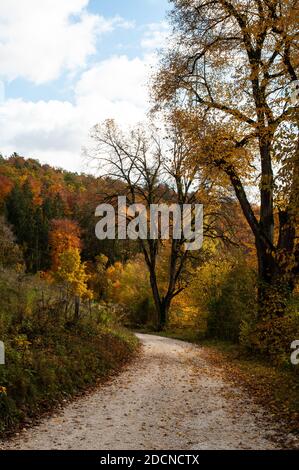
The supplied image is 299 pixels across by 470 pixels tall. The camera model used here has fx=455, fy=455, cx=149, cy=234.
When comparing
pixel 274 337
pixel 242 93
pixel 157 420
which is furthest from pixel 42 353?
pixel 242 93

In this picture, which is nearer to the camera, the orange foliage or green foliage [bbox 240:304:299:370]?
green foliage [bbox 240:304:299:370]

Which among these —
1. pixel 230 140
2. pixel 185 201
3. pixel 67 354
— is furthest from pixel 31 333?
pixel 185 201

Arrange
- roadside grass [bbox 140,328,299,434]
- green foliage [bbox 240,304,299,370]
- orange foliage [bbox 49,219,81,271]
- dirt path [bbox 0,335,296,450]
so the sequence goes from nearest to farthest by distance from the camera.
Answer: dirt path [bbox 0,335,296,450] < roadside grass [bbox 140,328,299,434] < green foliage [bbox 240,304,299,370] < orange foliage [bbox 49,219,81,271]

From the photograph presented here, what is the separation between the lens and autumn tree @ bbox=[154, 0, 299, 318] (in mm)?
12914

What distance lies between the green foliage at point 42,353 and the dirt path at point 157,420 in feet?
1.57

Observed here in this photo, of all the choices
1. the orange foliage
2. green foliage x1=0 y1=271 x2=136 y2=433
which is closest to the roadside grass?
green foliage x1=0 y1=271 x2=136 y2=433

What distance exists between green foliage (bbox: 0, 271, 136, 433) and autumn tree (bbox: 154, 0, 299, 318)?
5.35m

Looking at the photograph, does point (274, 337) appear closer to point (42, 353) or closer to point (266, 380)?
point (266, 380)

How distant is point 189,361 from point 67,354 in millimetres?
5538

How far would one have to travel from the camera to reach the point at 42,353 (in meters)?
9.67

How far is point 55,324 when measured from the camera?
1185 cm

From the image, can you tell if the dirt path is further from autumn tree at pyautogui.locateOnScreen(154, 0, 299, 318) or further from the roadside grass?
autumn tree at pyautogui.locateOnScreen(154, 0, 299, 318)

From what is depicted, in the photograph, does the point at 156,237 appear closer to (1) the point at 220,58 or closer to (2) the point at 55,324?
(1) the point at 220,58

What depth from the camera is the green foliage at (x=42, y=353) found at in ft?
25.9
